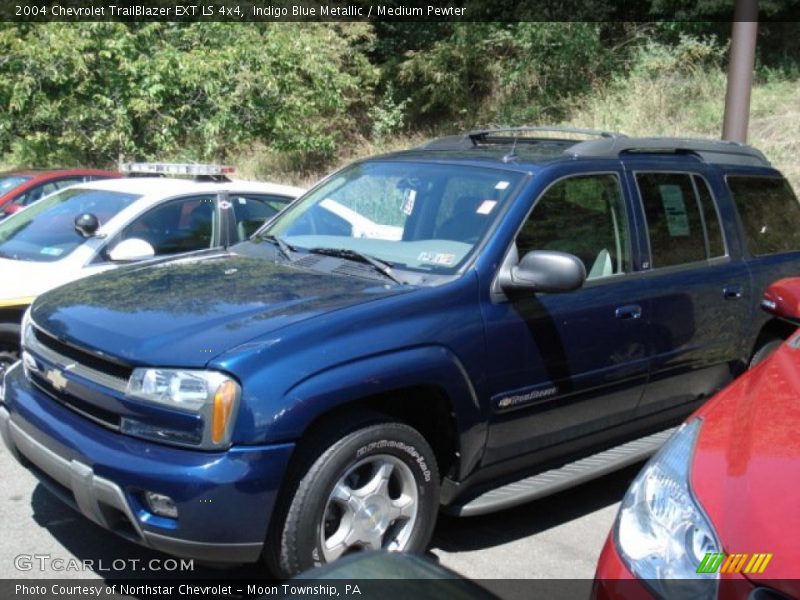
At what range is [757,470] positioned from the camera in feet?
8.07

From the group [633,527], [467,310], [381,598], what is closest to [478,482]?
[467,310]

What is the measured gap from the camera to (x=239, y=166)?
19750 millimetres

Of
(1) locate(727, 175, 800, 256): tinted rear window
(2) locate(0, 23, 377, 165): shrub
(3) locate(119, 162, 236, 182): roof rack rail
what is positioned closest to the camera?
(1) locate(727, 175, 800, 256): tinted rear window

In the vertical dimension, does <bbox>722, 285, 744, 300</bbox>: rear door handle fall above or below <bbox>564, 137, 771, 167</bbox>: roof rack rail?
below

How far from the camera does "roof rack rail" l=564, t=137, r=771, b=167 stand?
15.3ft

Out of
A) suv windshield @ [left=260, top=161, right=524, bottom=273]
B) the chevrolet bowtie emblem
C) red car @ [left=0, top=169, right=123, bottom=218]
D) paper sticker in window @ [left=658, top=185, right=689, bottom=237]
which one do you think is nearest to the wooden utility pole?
paper sticker in window @ [left=658, top=185, right=689, bottom=237]

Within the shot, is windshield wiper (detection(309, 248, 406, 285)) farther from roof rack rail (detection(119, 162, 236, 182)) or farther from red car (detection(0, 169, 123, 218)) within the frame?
red car (detection(0, 169, 123, 218))

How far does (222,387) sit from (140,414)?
0.36 metres

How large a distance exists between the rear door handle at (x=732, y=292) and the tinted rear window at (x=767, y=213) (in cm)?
35

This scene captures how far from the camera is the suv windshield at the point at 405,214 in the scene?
416 centimetres

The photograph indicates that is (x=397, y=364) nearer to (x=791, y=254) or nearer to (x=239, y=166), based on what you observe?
(x=791, y=254)

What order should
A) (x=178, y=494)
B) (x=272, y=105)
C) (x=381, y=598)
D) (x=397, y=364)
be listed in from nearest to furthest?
1. (x=381, y=598)
2. (x=178, y=494)
3. (x=397, y=364)
4. (x=272, y=105)

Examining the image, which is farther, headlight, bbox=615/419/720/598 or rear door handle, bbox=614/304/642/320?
rear door handle, bbox=614/304/642/320

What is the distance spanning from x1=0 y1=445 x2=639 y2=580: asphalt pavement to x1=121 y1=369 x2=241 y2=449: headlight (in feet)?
3.05
